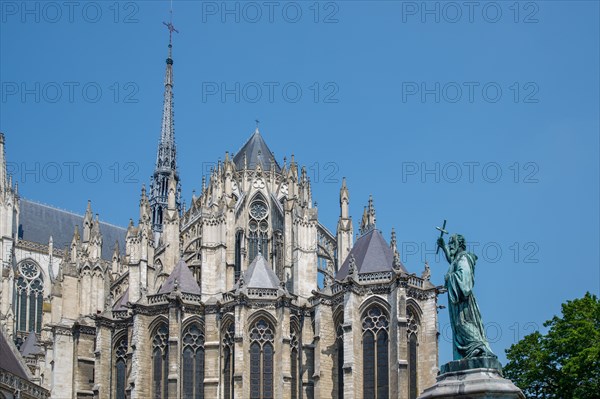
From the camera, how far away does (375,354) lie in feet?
165

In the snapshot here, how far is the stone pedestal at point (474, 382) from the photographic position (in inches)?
823

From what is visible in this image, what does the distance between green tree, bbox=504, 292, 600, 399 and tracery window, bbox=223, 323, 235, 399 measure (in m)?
14.7

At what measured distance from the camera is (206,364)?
5288 cm

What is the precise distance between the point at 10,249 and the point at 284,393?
3656 cm

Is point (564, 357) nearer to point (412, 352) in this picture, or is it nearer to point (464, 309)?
point (412, 352)

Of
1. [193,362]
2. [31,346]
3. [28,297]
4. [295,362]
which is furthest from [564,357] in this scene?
[28,297]

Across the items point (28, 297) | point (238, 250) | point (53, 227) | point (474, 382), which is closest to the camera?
point (474, 382)

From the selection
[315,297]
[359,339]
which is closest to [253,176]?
[315,297]

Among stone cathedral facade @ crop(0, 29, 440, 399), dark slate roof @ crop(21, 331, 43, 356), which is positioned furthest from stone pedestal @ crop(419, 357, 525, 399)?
dark slate roof @ crop(21, 331, 43, 356)

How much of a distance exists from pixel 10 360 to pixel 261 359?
12.7 metres

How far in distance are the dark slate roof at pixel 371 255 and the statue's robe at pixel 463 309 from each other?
92.3ft

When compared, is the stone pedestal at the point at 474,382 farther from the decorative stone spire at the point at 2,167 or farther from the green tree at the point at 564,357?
the decorative stone spire at the point at 2,167

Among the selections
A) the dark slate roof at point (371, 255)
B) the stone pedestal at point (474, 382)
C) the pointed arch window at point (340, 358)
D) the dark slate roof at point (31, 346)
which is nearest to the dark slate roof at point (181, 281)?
the dark slate roof at point (371, 255)

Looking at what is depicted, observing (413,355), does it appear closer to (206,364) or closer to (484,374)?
(206,364)
